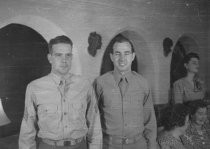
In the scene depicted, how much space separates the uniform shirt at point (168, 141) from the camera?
1173 mm

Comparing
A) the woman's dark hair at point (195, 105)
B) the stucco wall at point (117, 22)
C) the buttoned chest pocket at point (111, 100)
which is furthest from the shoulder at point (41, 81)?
the woman's dark hair at point (195, 105)

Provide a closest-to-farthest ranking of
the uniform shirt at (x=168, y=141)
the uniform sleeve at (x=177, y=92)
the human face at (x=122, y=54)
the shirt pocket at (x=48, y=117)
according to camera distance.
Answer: the shirt pocket at (x=48, y=117), the human face at (x=122, y=54), the uniform shirt at (x=168, y=141), the uniform sleeve at (x=177, y=92)

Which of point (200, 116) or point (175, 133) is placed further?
point (200, 116)

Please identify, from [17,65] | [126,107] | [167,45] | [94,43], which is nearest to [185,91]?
[167,45]

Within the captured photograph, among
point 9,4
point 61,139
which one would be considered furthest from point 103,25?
point 61,139

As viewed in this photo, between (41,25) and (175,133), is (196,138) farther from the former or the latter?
(41,25)

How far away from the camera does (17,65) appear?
104 centimetres

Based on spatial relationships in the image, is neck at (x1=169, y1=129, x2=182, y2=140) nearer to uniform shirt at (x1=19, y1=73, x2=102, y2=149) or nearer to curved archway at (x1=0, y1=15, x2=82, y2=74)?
uniform shirt at (x1=19, y1=73, x2=102, y2=149)

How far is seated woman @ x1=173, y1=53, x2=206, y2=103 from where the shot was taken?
1303 millimetres

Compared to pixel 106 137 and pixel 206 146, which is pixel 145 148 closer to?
pixel 106 137

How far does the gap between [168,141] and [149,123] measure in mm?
144

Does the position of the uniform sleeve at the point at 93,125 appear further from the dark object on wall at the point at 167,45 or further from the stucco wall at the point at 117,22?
the dark object on wall at the point at 167,45

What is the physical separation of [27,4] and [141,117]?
1.98 ft

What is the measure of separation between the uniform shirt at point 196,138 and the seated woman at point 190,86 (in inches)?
6.3
